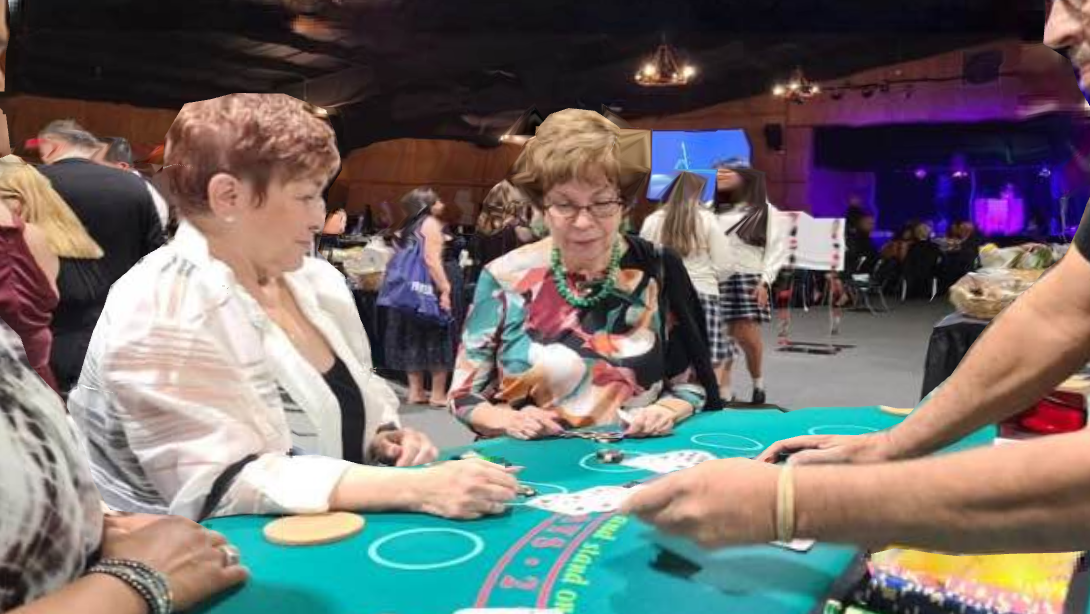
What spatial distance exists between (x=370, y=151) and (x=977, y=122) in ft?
34.6

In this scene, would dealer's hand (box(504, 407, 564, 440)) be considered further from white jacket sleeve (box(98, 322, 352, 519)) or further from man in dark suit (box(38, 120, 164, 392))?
man in dark suit (box(38, 120, 164, 392))

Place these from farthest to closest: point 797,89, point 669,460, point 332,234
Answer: point 797,89
point 332,234
point 669,460

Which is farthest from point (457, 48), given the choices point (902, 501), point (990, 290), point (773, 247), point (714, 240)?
point (902, 501)

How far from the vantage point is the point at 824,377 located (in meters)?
6.82

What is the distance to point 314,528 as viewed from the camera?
1.34m

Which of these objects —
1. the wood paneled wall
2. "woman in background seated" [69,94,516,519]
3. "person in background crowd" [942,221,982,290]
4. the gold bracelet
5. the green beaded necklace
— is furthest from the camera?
"person in background crowd" [942,221,982,290]

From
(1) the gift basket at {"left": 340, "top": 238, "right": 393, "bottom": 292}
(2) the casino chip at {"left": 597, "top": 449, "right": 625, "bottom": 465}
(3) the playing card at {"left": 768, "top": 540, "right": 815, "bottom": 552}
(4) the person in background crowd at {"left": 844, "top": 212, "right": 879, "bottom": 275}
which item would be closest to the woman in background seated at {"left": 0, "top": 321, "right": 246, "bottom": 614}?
(3) the playing card at {"left": 768, "top": 540, "right": 815, "bottom": 552}

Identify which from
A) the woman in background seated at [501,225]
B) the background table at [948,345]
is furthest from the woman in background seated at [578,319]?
the woman in background seated at [501,225]

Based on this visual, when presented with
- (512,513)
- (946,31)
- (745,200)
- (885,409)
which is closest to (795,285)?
(946,31)

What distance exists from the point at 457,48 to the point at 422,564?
11.4m

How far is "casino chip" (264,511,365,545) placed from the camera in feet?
4.28

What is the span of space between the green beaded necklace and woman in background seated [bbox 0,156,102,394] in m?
1.89

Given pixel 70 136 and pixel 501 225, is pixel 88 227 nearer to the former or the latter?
pixel 70 136

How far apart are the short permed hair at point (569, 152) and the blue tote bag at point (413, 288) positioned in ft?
13.1
